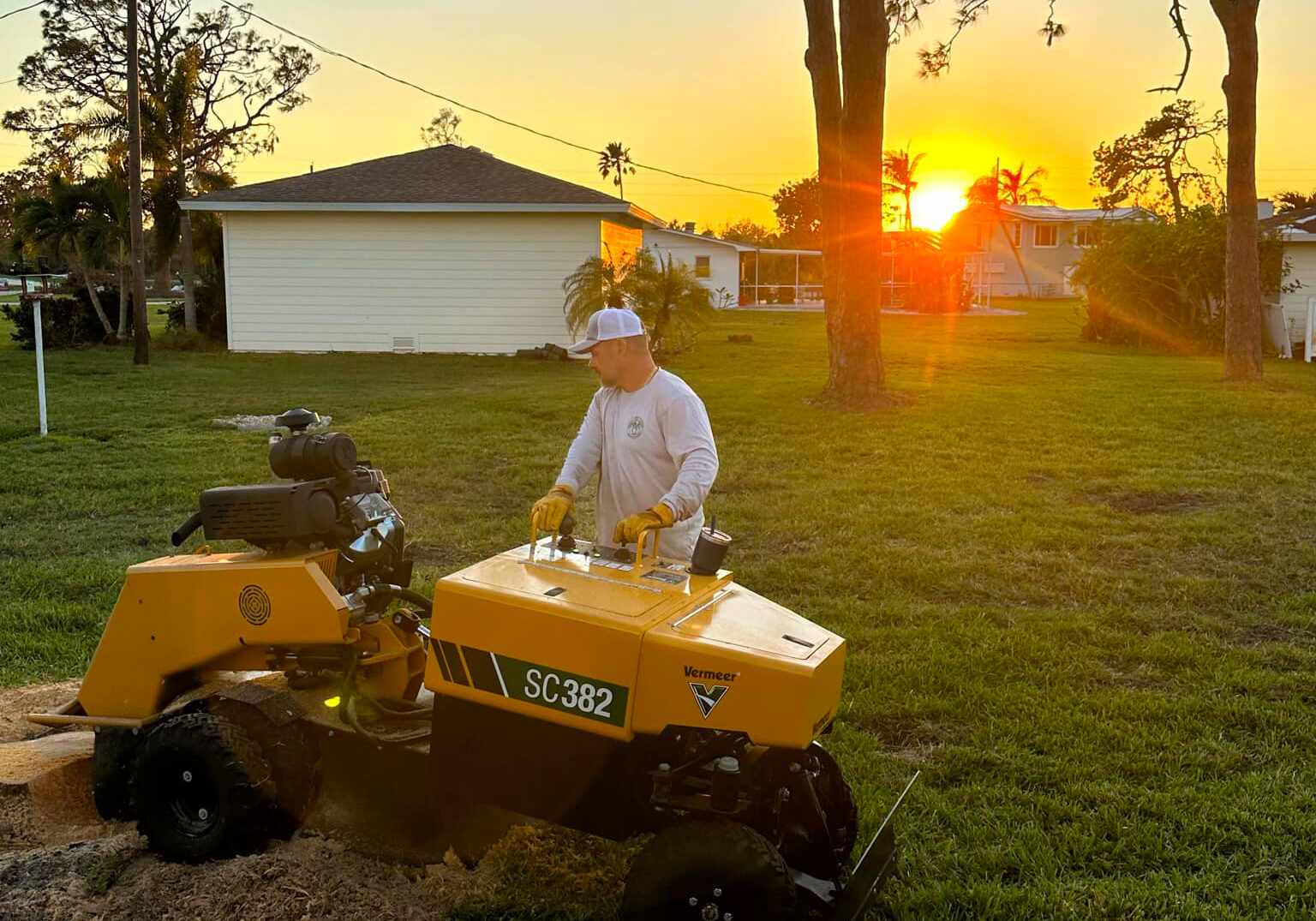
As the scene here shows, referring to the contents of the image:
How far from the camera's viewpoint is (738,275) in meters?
54.0

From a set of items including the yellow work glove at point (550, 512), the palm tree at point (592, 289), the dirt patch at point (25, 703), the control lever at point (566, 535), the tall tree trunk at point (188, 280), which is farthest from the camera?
the tall tree trunk at point (188, 280)

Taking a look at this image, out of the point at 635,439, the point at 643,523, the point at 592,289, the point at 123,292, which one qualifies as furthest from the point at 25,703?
the point at 123,292

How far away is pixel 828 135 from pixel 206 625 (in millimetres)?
13895

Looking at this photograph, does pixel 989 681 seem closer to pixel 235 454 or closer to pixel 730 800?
pixel 730 800

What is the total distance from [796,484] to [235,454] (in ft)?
17.6

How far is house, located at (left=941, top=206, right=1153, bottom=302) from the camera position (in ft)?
209

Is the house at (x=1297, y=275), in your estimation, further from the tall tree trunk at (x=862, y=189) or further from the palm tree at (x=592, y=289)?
the tall tree trunk at (x=862, y=189)

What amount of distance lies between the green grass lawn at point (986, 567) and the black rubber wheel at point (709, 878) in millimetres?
757

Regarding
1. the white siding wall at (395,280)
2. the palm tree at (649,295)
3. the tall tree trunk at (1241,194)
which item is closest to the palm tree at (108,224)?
the white siding wall at (395,280)

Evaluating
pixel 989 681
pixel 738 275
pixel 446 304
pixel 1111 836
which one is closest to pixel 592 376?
pixel 446 304

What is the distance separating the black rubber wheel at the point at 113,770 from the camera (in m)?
3.75

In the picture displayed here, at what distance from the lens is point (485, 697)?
3.12 meters

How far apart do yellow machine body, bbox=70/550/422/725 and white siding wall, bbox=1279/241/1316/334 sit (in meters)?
27.7

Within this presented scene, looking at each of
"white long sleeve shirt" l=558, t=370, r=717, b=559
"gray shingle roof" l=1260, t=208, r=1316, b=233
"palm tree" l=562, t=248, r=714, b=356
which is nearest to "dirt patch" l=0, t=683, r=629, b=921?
"white long sleeve shirt" l=558, t=370, r=717, b=559
